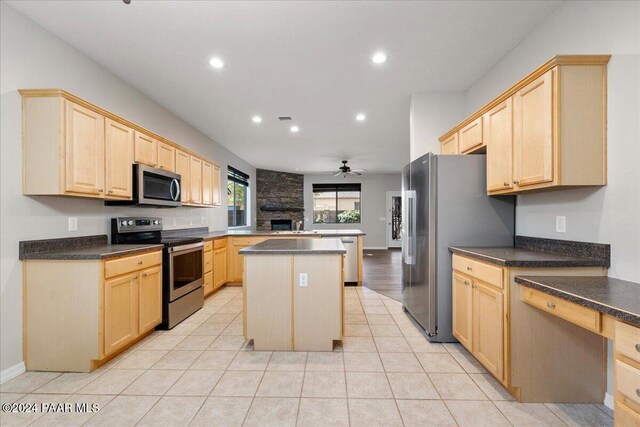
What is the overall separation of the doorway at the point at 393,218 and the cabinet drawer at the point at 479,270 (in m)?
7.68

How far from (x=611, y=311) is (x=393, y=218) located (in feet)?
30.2

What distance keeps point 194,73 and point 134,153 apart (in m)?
1.04

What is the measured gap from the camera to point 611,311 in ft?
3.85

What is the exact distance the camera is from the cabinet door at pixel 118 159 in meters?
2.63

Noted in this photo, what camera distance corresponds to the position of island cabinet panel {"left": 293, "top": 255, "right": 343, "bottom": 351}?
8.48ft

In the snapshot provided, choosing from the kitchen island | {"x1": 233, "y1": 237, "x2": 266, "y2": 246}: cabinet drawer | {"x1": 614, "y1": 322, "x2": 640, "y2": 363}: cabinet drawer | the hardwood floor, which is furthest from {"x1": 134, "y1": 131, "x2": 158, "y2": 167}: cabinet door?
{"x1": 614, "y1": 322, "x2": 640, "y2": 363}: cabinet drawer

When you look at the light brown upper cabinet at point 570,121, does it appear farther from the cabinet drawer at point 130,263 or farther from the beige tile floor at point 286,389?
the cabinet drawer at point 130,263

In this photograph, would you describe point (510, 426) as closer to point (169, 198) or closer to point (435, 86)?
point (435, 86)

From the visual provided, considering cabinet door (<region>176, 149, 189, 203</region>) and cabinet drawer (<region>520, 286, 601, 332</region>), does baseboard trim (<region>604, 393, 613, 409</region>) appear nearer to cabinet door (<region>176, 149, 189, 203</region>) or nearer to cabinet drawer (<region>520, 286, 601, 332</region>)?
cabinet drawer (<region>520, 286, 601, 332</region>)

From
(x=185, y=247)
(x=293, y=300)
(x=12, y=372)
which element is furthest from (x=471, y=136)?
(x=12, y=372)

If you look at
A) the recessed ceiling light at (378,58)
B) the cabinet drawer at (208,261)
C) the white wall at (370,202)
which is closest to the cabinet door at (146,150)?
the cabinet drawer at (208,261)

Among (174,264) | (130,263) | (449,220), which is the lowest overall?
(174,264)

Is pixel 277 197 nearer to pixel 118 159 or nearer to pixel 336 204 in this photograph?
pixel 336 204

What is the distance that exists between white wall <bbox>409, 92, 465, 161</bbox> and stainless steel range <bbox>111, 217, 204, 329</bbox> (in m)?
2.99
